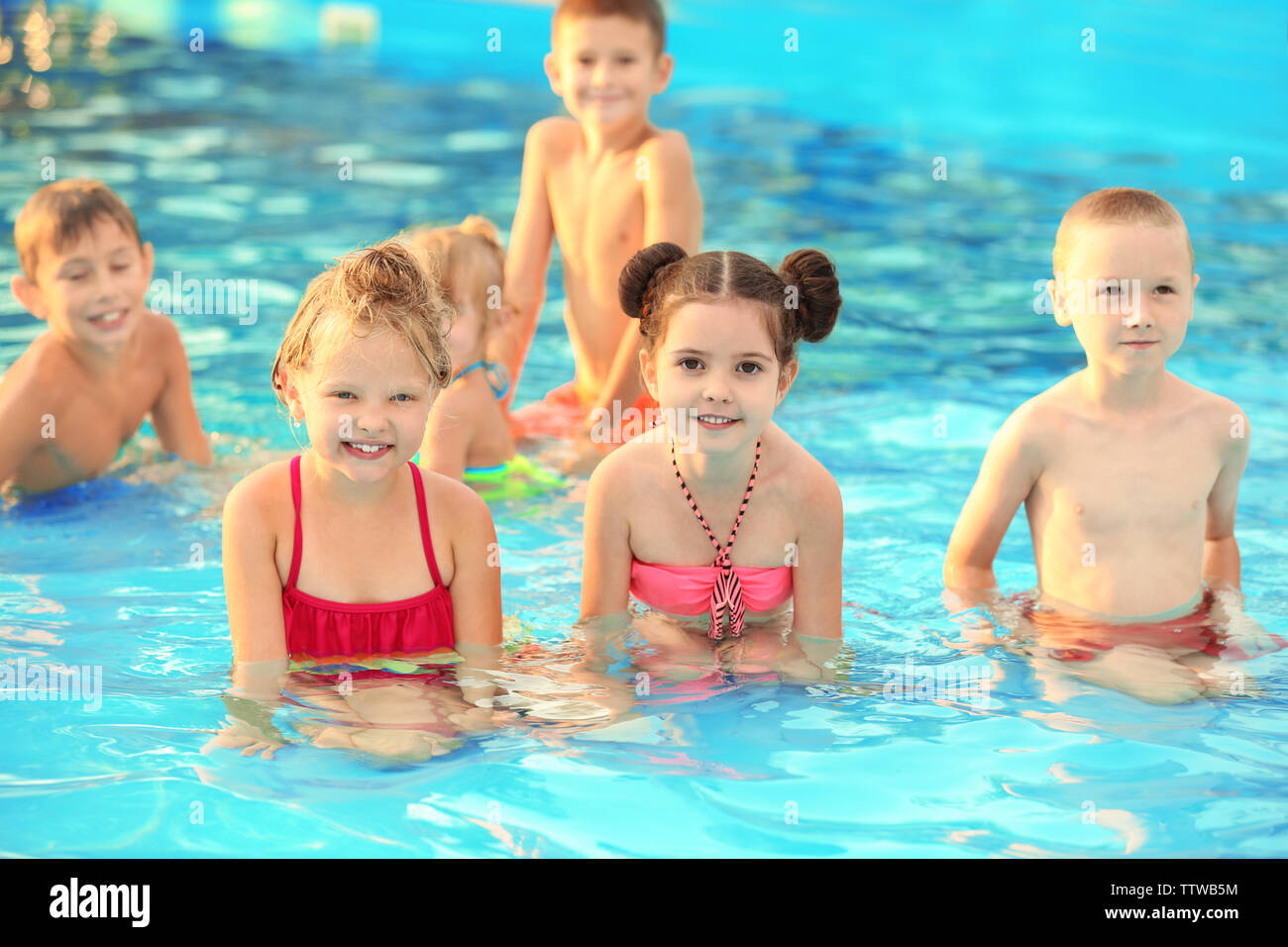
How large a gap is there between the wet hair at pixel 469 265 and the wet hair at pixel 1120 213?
1.84 metres

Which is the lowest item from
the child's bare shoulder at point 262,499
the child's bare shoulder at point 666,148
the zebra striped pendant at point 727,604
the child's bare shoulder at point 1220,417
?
the zebra striped pendant at point 727,604

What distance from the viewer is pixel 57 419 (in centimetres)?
504

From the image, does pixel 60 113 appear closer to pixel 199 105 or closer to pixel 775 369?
pixel 199 105

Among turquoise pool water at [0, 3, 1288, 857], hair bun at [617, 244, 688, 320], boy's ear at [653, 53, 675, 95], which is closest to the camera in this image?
turquoise pool water at [0, 3, 1288, 857]

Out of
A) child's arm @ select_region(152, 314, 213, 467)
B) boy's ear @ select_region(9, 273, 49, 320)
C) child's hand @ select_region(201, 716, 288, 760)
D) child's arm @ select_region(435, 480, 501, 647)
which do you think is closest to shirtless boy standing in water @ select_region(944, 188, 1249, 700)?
child's arm @ select_region(435, 480, 501, 647)

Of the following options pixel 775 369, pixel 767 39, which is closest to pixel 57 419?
pixel 775 369

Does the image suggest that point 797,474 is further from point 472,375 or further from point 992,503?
point 472,375

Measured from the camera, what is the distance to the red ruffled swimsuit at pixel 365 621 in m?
3.39

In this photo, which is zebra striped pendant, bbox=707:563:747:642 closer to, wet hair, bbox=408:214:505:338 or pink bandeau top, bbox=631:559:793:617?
pink bandeau top, bbox=631:559:793:617

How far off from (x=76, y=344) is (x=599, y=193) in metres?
2.02

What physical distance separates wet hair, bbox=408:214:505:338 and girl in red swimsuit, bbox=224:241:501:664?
1174 millimetres

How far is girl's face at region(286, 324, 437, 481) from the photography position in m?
3.19

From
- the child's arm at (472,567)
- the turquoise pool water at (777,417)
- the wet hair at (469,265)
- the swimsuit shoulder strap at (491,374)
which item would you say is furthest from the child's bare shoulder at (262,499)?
the swimsuit shoulder strap at (491,374)

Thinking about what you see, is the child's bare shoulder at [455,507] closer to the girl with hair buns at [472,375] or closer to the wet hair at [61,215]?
Answer: the girl with hair buns at [472,375]
